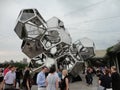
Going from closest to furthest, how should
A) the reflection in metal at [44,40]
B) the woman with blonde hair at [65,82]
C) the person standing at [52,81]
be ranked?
the person standing at [52,81]
the woman with blonde hair at [65,82]
the reflection in metal at [44,40]

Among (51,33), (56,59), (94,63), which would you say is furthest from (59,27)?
(94,63)

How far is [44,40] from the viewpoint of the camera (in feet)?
101

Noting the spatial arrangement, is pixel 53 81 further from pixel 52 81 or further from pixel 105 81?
pixel 105 81

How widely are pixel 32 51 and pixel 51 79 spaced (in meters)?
19.1

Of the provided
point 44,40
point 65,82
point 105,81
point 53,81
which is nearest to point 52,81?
point 53,81

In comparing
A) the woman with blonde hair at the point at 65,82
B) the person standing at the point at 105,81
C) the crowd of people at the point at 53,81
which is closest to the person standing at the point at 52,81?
the crowd of people at the point at 53,81

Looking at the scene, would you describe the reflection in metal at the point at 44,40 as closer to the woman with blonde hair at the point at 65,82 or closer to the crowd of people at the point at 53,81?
the crowd of people at the point at 53,81

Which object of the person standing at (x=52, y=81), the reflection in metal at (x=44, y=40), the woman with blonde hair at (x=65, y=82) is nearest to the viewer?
the person standing at (x=52, y=81)

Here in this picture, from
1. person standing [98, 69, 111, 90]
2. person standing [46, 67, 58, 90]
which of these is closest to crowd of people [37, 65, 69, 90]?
person standing [46, 67, 58, 90]

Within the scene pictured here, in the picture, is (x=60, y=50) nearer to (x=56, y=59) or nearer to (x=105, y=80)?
(x=56, y=59)

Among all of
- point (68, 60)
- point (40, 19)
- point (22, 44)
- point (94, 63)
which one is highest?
point (40, 19)

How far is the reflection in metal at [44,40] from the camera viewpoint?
2866 cm

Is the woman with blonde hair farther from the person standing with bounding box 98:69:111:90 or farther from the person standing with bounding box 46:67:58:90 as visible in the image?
the person standing with bounding box 98:69:111:90

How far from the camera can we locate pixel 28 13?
28.4m
